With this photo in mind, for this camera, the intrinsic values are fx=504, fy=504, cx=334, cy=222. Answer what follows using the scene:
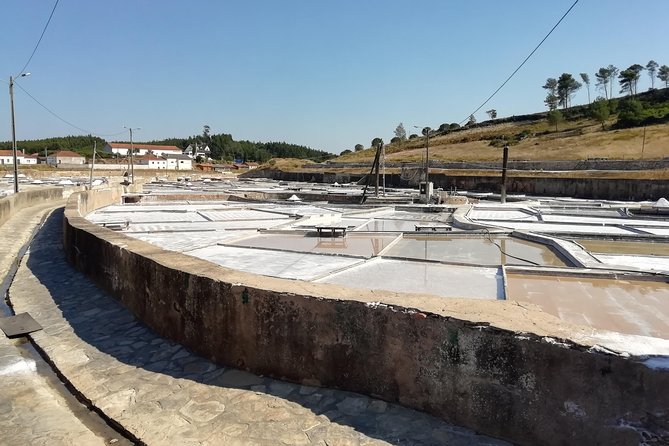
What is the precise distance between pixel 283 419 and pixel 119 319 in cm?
348

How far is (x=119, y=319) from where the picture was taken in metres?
6.30

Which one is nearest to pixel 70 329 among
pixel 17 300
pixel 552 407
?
pixel 17 300

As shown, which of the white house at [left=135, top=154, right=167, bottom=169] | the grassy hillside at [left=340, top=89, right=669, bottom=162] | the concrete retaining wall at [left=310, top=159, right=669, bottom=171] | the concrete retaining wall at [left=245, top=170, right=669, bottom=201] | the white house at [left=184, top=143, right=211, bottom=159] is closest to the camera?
the concrete retaining wall at [left=245, top=170, right=669, bottom=201]

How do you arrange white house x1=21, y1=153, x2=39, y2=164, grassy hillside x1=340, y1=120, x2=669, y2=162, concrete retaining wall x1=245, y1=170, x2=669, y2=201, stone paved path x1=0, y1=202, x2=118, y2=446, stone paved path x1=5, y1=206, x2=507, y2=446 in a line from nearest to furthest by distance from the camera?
1. stone paved path x1=5, y1=206, x2=507, y2=446
2. stone paved path x1=0, y1=202, x2=118, y2=446
3. concrete retaining wall x1=245, y1=170, x2=669, y2=201
4. grassy hillside x1=340, y1=120, x2=669, y2=162
5. white house x1=21, y1=153, x2=39, y2=164

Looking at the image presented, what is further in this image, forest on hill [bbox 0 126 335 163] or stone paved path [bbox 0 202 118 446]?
forest on hill [bbox 0 126 335 163]

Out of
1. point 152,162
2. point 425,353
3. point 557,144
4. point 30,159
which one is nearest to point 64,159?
point 30,159

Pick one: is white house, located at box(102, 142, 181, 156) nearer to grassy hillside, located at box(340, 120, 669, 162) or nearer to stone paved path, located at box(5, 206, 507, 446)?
grassy hillside, located at box(340, 120, 669, 162)

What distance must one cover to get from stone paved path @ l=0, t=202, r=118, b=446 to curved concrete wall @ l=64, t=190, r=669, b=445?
1.16 meters

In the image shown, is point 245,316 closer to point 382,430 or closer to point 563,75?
point 382,430

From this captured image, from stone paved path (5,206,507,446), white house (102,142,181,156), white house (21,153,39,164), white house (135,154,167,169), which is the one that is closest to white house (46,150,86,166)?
white house (21,153,39,164)

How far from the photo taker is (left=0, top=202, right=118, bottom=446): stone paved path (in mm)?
3768

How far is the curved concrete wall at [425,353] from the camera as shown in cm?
284

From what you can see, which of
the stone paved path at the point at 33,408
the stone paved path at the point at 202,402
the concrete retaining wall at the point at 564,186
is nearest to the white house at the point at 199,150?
the concrete retaining wall at the point at 564,186

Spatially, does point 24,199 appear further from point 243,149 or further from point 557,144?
point 243,149
